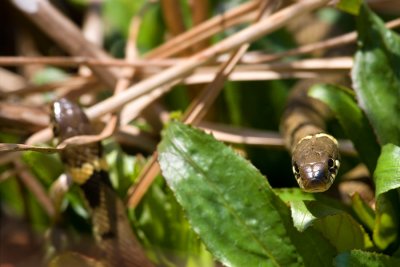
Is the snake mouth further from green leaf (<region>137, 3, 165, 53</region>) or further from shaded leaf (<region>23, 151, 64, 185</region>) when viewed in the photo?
green leaf (<region>137, 3, 165, 53</region>)

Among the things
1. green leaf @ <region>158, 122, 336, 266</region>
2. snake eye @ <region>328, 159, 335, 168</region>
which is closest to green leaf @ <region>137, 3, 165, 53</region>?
green leaf @ <region>158, 122, 336, 266</region>

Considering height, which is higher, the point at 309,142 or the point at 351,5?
the point at 351,5

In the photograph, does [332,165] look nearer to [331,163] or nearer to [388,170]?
[331,163]

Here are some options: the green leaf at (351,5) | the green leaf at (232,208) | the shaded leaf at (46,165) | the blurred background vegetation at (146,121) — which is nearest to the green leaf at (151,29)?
the blurred background vegetation at (146,121)

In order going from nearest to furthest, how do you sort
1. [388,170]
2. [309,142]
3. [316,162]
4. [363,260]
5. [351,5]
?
[363,260], [388,170], [316,162], [309,142], [351,5]

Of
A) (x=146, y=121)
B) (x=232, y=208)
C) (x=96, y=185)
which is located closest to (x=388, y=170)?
(x=232, y=208)

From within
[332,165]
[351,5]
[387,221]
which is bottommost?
[387,221]

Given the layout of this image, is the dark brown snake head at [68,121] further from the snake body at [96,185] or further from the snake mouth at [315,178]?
the snake mouth at [315,178]

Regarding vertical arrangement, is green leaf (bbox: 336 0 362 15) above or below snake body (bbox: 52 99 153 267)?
above
